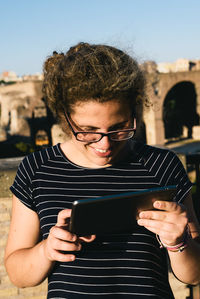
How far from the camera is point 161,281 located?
1.41 metres

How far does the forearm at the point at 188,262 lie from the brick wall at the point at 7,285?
146cm

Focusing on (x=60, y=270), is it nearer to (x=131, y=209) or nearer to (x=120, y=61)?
(x=131, y=209)

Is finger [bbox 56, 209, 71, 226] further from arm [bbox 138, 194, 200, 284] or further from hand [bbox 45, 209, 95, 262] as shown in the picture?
arm [bbox 138, 194, 200, 284]

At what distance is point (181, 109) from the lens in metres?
27.4

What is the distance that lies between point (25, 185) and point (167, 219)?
65cm

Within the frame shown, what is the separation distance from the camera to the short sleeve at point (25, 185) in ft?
4.92

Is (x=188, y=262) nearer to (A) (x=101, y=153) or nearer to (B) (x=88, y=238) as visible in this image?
(B) (x=88, y=238)

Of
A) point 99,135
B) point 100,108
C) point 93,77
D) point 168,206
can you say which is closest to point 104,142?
point 99,135

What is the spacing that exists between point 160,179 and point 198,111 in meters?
24.5

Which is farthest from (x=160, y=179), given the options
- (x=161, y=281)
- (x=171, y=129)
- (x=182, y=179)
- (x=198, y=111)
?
(x=171, y=129)

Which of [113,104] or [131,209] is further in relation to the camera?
[113,104]

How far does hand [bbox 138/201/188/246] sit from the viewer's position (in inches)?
47.1

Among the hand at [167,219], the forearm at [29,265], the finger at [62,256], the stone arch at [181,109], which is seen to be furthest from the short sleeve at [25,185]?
the stone arch at [181,109]

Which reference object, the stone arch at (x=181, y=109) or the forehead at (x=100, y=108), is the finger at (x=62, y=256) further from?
the stone arch at (x=181, y=109)
